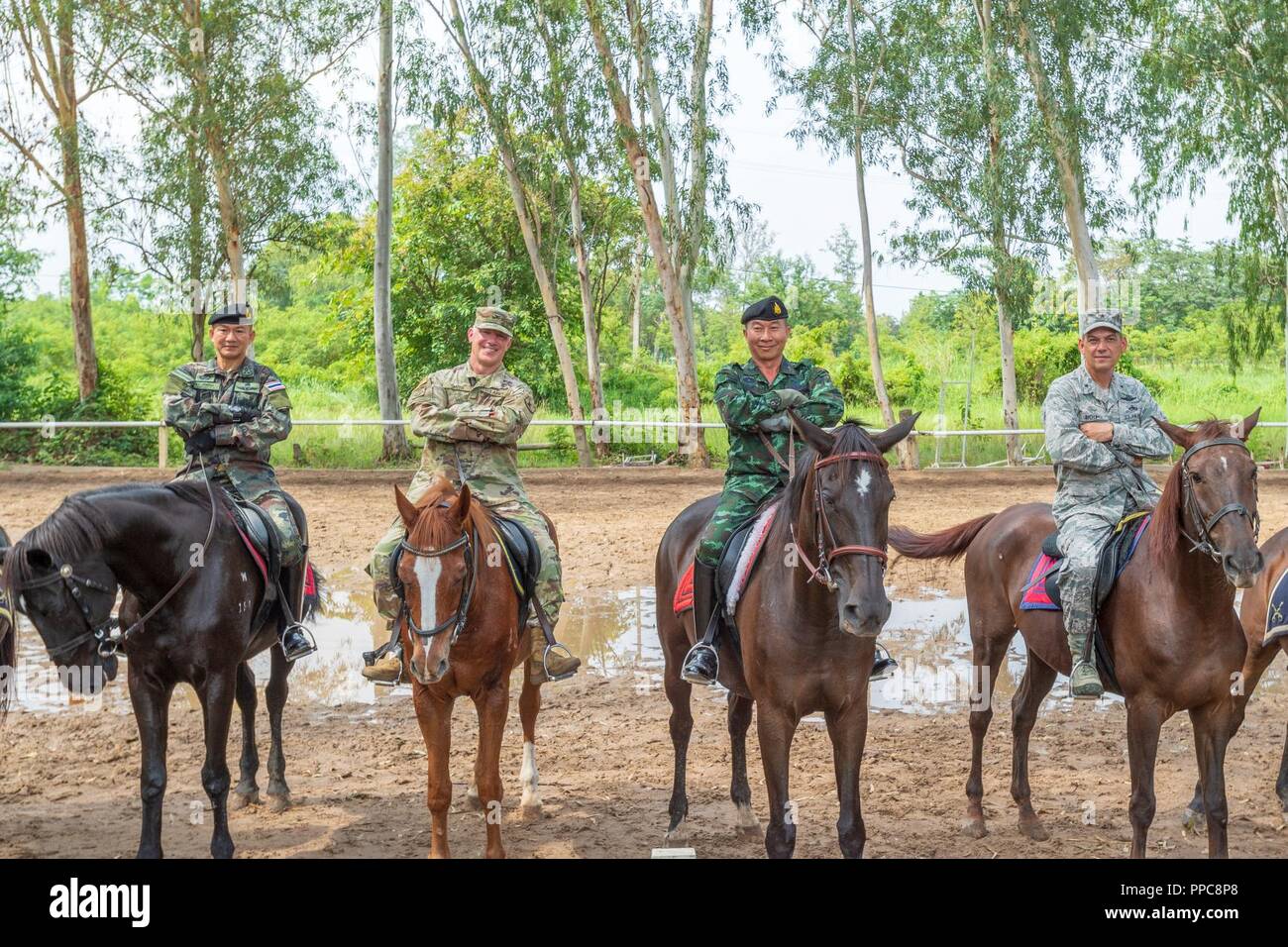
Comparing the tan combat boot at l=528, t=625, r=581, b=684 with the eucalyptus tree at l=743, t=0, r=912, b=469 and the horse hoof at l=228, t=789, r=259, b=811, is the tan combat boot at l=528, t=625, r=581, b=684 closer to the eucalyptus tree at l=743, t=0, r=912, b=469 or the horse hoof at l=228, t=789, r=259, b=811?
the horse hoof at l=228, t=789, r=259, b=811

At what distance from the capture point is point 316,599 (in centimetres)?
753

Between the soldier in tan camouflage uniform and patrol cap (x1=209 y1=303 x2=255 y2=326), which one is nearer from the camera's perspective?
the soldier in tan camouflage uniform

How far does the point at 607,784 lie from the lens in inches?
288

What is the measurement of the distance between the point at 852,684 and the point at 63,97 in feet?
98.7

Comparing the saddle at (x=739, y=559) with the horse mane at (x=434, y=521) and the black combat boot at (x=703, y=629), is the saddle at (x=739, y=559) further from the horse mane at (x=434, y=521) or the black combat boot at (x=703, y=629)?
the horse mane at (x=434, y=521)

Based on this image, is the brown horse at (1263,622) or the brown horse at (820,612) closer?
Result: the brown horse at (820,612)

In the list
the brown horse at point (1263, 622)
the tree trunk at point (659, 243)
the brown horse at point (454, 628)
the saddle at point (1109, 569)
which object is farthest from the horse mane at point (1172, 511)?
the tree trunk at point (659, 243)

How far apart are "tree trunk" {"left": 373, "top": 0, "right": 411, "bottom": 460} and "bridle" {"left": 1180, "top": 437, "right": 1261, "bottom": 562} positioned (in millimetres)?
22943

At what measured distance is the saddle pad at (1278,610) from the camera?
21.9 feet

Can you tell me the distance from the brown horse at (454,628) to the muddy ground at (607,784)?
0.60 m

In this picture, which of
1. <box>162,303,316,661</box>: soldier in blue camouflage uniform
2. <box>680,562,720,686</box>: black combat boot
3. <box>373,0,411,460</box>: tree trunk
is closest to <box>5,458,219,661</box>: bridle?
<box>162,303,316,661</box>: soldier in blue camouflage uniform

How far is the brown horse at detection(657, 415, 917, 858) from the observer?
4.65 metres

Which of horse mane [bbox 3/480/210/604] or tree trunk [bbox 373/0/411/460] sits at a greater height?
tree trunk [bbox 373/0/411/460]

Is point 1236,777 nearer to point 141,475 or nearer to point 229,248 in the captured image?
point 141,475
